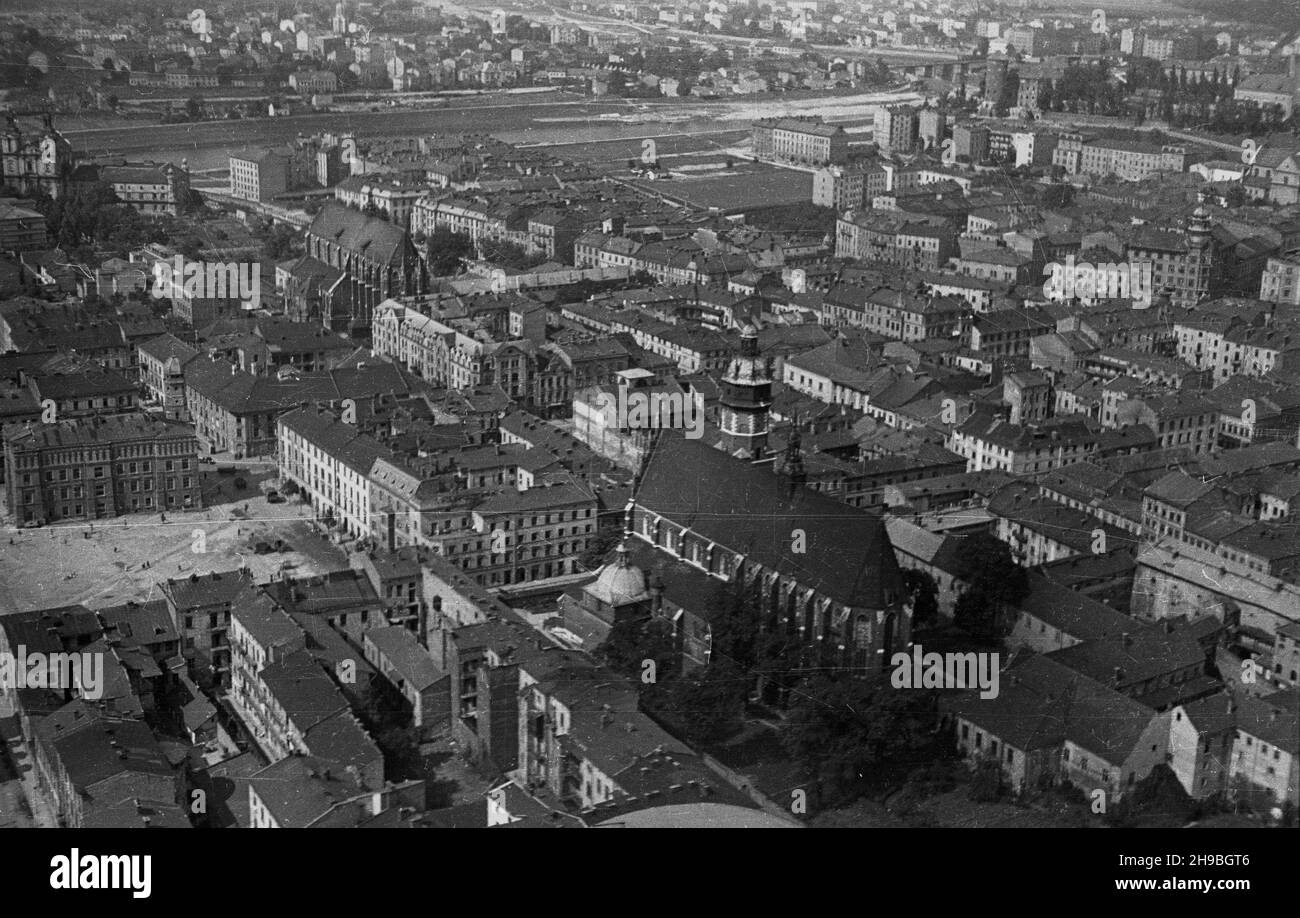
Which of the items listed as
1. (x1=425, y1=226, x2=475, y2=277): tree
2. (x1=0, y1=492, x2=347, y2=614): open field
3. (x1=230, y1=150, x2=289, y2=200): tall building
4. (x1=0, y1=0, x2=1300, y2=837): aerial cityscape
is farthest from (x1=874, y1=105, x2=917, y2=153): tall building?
(x1=0, y1=492, x2=347, y2=614): open field

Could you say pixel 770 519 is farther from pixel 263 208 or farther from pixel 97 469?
pixel 263 208

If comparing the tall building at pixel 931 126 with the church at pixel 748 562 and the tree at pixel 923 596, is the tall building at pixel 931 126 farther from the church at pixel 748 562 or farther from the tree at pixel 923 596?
the tree at pixel 923 596

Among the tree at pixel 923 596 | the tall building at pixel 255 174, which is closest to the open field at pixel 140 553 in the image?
the tree at pixel 923 596

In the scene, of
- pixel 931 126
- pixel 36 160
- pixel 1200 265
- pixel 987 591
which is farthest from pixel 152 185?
pixel 987 591

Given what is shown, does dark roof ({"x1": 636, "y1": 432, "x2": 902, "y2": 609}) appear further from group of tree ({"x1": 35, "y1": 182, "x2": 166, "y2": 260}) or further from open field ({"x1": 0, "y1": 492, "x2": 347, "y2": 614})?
group of tree ({"x1": 35, "y1": 182, "x2": 166, "y2": 260})

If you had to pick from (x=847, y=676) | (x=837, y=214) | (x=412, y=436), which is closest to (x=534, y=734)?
(x=847, y=676)

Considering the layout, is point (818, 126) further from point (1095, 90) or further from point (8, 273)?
point (8, 273)
